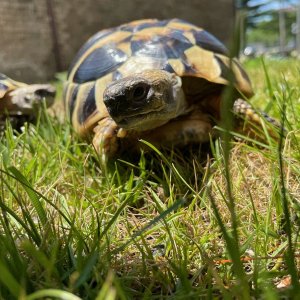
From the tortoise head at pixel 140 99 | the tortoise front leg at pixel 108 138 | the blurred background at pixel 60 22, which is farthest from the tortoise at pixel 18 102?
the blurred background at pixel 60 22

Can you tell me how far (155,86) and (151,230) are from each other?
519 mm

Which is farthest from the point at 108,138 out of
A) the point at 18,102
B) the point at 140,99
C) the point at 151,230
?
the point at 18,102

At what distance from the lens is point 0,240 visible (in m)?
0.80

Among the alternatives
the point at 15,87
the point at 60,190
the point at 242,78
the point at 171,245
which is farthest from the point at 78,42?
the point at 171,245

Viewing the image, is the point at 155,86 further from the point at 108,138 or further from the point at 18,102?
the point at 18,102

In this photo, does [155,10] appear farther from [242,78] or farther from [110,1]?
[242,78]

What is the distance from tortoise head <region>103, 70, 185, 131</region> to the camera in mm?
1235

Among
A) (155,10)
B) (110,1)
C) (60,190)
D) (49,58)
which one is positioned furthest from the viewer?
(155,10)

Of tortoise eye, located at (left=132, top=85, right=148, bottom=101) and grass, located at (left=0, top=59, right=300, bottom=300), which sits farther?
tortoise eye, located at (left=132, top=85, right=148, bottom=101)

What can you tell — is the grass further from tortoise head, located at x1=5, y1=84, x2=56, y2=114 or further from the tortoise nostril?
tortoise head, located at x1=5, y1=84, x2=56, y2=114

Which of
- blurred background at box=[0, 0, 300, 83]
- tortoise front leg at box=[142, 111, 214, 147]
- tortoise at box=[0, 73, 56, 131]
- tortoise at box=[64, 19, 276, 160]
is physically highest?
tortoise at box=[64, 19, 276, 160]

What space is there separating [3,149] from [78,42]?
5622 mm

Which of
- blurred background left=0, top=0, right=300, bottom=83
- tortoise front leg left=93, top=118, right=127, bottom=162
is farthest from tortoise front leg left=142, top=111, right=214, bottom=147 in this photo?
blurred background left=0, top=0, right=300, bottom=83

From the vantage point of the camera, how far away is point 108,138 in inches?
58.6
